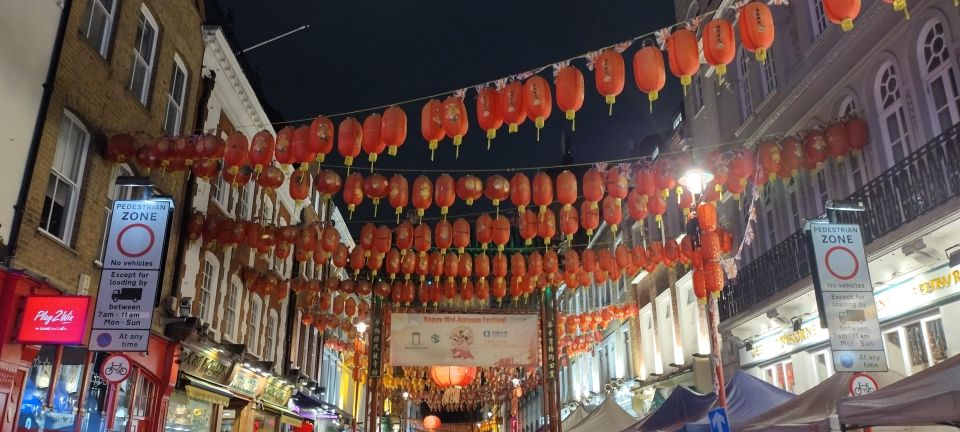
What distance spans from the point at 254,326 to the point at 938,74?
18763mm

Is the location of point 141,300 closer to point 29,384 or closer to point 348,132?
point 29,384

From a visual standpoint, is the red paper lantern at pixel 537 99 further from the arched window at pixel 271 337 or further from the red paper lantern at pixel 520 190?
the arched window at pixel 271 337

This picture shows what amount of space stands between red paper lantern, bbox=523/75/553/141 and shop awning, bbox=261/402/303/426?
51.7 ft

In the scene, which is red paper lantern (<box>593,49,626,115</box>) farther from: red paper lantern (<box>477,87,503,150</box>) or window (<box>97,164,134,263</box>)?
window (<box>97,164,134,263</box>)

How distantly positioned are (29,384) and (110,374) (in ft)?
4.03

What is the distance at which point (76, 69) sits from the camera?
1123 centimetres

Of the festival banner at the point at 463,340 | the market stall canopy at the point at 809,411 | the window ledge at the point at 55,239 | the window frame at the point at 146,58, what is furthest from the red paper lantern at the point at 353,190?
the market stall canopy at the point at 809,411

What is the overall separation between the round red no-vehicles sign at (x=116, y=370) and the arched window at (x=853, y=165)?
13.1 meters

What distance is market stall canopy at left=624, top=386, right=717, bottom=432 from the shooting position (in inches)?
523

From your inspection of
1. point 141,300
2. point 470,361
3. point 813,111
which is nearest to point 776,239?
point 813,111

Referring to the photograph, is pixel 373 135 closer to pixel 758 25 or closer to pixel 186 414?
pixel 758 25

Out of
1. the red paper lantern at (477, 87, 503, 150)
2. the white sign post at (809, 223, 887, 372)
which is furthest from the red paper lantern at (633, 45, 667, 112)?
the white sign post at (809, 223, 887, 372)

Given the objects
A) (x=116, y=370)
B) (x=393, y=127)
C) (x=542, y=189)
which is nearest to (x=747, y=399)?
(x=542, y=189)

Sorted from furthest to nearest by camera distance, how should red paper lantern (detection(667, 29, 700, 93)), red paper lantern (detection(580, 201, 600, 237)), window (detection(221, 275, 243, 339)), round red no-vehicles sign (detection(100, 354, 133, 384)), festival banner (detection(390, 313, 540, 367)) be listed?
festival banner (detection(390, 313, 540, 367)) < window (detection(221, 275, 243, 339)) < red paper lantern (detection(580, 201, 600, 237)) < round red no-vehicles sign (detection(100, 354, 133, 384)) < red paper lantern (detection(667, 29, 700, 93))
